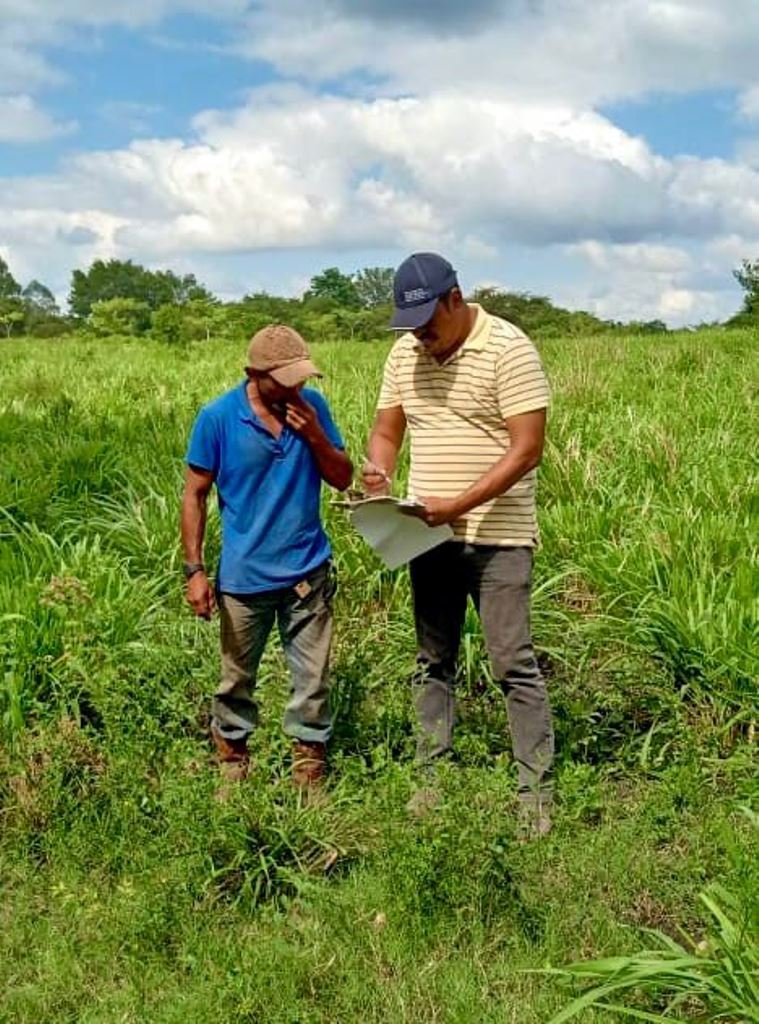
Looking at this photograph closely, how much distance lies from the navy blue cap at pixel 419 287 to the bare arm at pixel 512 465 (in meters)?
0.42

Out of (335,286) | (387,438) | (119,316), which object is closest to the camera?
(387,438)

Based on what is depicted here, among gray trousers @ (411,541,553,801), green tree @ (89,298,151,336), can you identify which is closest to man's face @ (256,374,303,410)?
gray trousers @ (411,541,553,801)

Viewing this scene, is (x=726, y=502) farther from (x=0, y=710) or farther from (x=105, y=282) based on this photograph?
(x=105, y=282)

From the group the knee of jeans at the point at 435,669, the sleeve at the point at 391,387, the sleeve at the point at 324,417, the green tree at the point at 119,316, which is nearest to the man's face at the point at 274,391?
the sleeve at the point at 324,417

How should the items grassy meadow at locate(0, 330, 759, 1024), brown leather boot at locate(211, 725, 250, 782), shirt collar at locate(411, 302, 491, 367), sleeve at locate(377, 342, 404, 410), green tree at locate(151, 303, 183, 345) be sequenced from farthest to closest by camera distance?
green tree at locate(151, 303, 183, 345)
brown leather boot at locate(211, 725, 250, 782)
sleeve at locate(377, 342, 404, 410)
shirt collar at locate(411, 302, 491, 367)
grassy meadow at locate(0, 330, 759, 1024)

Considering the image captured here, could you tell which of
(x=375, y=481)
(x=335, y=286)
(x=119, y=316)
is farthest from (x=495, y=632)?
(x=335, y=286)

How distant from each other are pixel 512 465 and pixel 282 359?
2.55 ft

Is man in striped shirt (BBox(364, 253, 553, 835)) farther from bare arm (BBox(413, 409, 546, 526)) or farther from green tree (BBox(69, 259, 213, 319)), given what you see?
green tree (BBox(69, 259, 213, 319))

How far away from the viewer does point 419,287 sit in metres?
3.50

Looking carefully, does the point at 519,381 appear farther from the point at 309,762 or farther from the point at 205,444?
the point at 309,762

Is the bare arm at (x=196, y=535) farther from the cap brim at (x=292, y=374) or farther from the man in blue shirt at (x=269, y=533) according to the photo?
the cap brim at (x=292, y=374)

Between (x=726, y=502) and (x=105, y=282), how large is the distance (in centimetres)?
7118

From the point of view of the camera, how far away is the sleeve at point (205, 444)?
381 centimetres

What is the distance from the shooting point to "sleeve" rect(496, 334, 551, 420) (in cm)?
357
